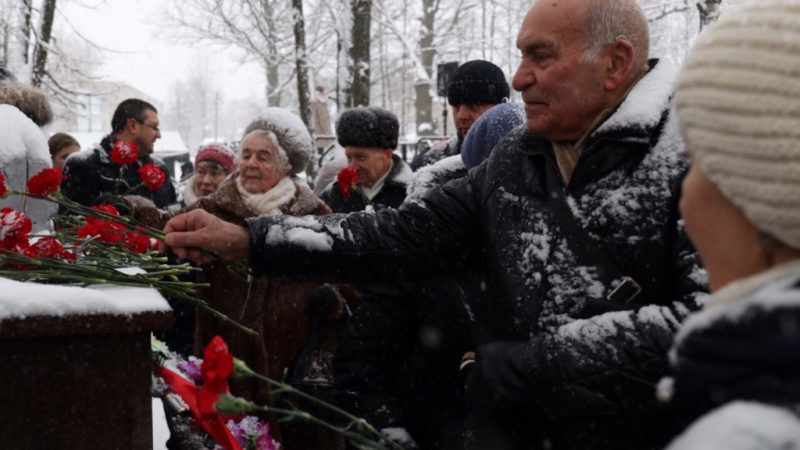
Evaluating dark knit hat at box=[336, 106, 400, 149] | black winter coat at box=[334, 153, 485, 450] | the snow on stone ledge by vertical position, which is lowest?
black winter coat at box=[334, 153, 485, 450]

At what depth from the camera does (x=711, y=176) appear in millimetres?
897

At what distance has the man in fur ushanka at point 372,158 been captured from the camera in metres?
4.56

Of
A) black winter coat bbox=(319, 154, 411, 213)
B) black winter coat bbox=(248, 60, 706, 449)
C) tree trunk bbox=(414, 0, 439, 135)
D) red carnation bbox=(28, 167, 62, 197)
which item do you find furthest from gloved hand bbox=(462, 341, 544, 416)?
tree trunk bbox=(414, 0, 439, 135)

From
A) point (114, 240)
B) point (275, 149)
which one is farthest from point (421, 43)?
point (114, 240)

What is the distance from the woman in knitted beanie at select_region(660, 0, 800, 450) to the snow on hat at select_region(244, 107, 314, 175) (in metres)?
3.13

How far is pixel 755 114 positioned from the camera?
853 mm

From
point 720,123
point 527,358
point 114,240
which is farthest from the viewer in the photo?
point 114,240

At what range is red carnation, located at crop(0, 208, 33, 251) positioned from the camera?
6.14 feet

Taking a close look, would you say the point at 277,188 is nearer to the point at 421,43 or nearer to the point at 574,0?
the point at 574,0

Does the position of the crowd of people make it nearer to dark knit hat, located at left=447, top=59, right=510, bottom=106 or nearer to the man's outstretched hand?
the man's outstretched hand

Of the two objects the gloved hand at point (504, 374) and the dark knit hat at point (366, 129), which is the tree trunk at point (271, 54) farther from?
the gloved hand at point (504, 374)

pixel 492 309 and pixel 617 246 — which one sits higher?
pixel 617 246

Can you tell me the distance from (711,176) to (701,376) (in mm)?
232

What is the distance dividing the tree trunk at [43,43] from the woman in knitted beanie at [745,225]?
1096 cm
